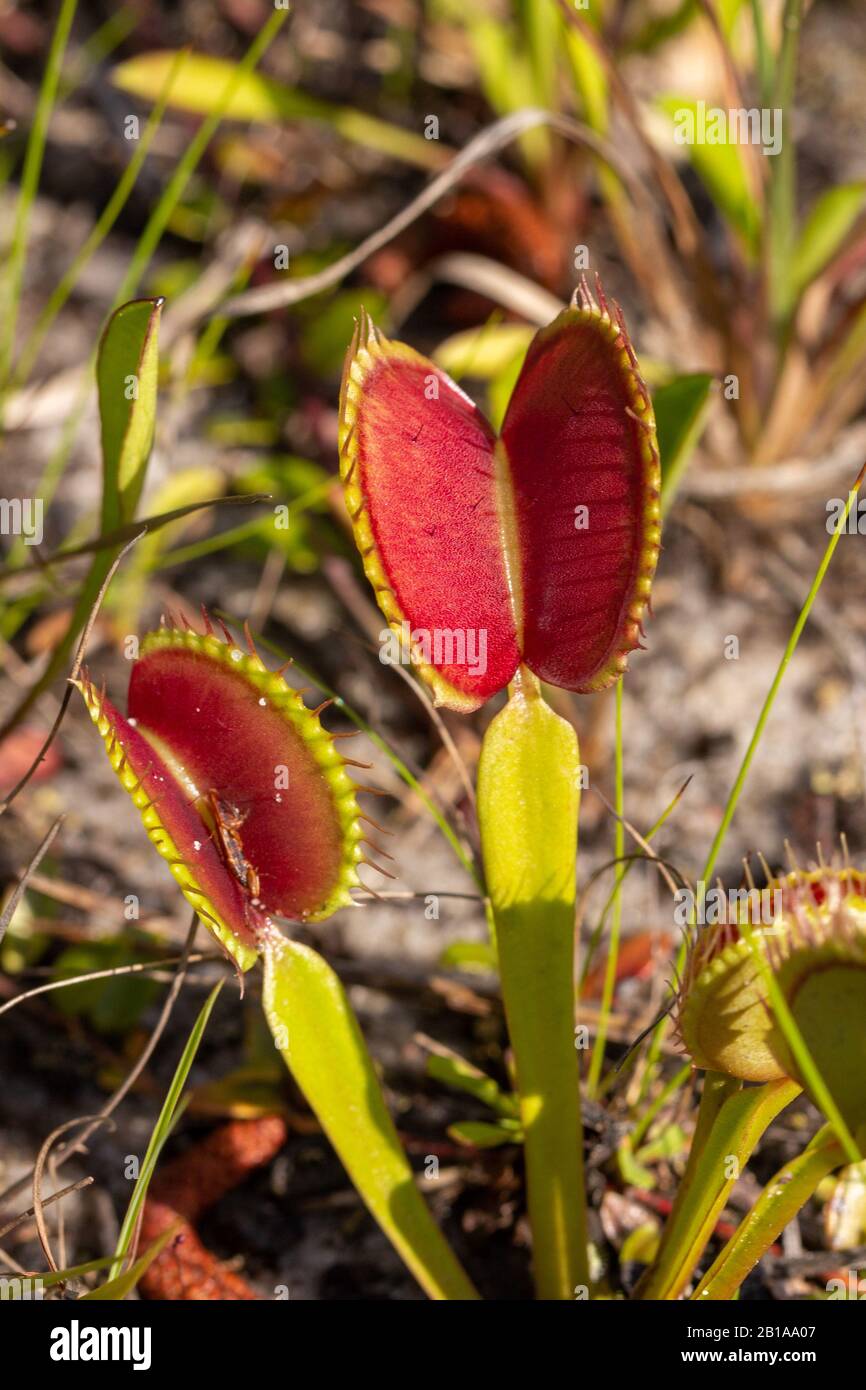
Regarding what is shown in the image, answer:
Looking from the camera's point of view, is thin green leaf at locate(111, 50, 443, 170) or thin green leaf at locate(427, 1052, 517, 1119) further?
thin green leaf at locate(111, 50, 443, 170)

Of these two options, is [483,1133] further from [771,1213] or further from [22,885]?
[22,885]

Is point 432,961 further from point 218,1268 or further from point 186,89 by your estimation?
point 186,89

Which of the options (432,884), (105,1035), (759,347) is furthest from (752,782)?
(105,1035)

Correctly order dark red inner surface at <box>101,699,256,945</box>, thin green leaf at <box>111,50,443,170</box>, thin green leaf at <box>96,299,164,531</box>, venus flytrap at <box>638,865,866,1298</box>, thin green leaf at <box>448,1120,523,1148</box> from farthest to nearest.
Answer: thin green leaf at <box>111,50,443,170</box>, thin green leaf at <box>448,1120,523,1148</box>, thin green leaf at <box>96,299,164,531</box>, dark red inner surface at <box>101,699,256,945</box>, venus flytrap at <box>638,865,866,1298</box>

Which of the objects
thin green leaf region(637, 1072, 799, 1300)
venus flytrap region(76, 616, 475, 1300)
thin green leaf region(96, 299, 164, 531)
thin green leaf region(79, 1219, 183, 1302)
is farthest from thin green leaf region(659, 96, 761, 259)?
thin green leaf region(79, 1219, 183, 1302)

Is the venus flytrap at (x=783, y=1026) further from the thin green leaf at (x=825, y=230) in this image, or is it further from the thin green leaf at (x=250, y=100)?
the thin green leaf at (x=250, y=100)

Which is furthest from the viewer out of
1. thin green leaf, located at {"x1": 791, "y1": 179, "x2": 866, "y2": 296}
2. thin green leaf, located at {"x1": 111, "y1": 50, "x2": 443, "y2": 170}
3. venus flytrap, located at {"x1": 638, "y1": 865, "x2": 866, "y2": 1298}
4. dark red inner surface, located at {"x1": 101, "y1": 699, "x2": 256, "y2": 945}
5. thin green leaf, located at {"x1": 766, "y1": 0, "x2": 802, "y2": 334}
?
thin green leaf, located at {"x1": 111, "y1": 50, "x2": 443, "y2": 170}

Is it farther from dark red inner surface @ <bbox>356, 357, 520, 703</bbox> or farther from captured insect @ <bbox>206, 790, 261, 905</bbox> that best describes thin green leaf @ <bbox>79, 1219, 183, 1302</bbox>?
dark red inner surface @ <bbox>356, 357, 520, 703</bbox>
